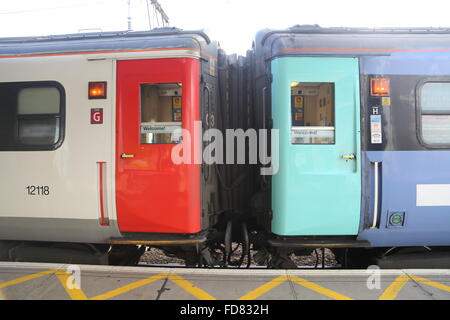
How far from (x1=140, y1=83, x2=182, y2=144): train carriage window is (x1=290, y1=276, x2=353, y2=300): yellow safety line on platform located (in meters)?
1.93

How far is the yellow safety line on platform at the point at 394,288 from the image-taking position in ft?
9.96

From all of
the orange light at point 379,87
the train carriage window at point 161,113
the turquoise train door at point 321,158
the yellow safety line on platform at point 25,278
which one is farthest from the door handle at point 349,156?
the yellow safety line on platform at point 25,278

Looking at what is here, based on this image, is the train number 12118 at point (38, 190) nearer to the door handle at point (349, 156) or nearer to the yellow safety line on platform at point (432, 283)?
the door handle at point (349, 156)

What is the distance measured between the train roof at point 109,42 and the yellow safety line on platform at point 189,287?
246 centimetres

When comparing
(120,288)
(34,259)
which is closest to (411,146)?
(120,288)

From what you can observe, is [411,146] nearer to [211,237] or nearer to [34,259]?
[211,237]

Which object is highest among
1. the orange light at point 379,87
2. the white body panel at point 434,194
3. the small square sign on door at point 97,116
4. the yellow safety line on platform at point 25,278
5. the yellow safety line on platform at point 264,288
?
the orange light at point 379,87

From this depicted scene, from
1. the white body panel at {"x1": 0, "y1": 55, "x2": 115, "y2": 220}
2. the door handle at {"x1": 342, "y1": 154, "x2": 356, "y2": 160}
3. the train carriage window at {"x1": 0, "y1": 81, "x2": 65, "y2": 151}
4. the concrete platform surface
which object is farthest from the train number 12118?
the door handle at {"x1": 342, "y1": 154, "x2": 356, "y2": 160}

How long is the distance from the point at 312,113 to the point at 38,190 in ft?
10.7

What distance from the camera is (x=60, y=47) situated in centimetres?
381

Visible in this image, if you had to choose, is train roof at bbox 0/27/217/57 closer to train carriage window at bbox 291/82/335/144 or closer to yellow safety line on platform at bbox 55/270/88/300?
train carriage window at bbox 291/82/335/144

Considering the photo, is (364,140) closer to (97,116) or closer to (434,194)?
(434,194)

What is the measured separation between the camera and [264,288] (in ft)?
10.5

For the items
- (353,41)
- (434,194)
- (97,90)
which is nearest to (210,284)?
(97,90)
